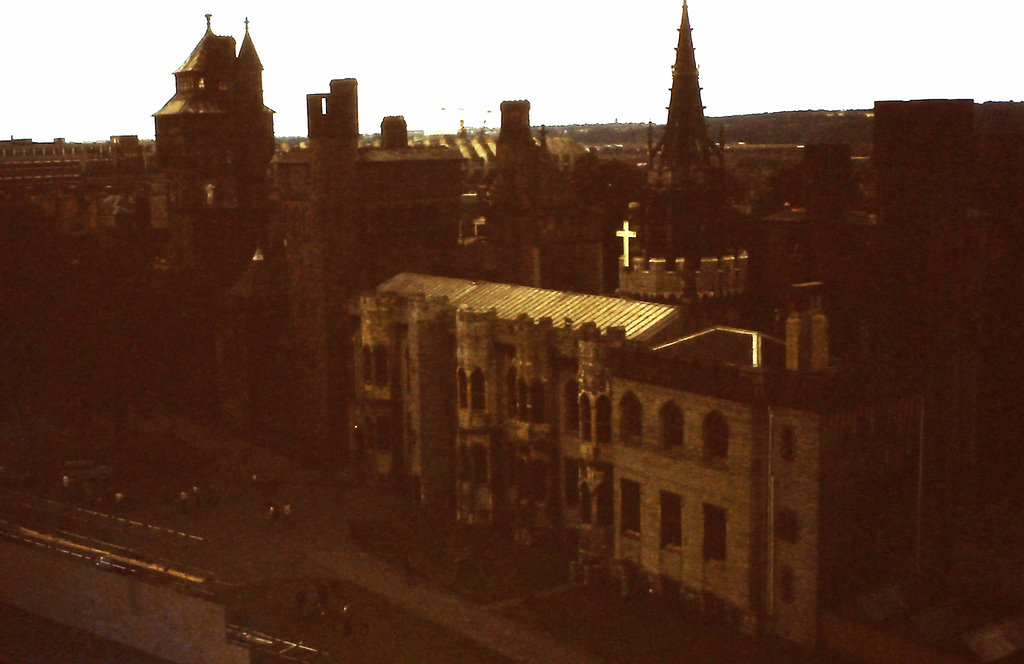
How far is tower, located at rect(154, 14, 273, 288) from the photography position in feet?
252

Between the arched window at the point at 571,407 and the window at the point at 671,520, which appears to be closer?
the window at the point at 671,520

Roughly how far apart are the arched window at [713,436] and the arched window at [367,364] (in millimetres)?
21631

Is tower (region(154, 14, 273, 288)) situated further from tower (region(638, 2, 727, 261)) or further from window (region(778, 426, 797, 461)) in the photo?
window (region(778, 426, 797, 461))

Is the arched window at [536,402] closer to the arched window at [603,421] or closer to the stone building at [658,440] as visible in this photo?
the stone building at [658,440]

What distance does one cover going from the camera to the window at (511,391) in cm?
5156

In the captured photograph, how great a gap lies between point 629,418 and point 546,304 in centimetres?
949

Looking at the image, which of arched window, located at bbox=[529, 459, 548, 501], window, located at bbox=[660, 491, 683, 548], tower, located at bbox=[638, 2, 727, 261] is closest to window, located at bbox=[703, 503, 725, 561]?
window, located at bbox=[660, 491, 683, 548]

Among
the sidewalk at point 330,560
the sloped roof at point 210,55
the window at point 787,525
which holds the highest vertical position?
the sloped roof at point 210,55

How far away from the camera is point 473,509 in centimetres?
5341

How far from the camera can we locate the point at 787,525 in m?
39.7

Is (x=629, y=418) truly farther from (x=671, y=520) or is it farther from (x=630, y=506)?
(x=671, y=520)

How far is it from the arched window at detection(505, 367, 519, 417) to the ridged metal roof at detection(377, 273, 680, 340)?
2.45m

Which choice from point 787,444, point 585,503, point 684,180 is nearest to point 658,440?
point 585,503

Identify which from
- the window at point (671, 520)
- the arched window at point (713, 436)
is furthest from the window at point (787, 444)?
the window at point (671, 520)
